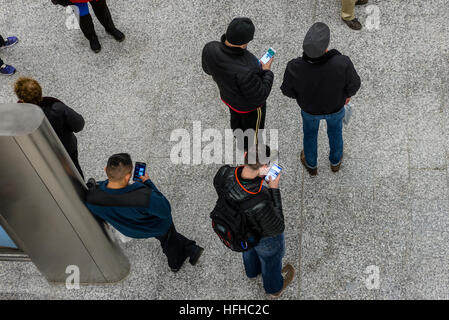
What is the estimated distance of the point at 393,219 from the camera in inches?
197

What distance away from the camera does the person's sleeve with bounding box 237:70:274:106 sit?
462cm

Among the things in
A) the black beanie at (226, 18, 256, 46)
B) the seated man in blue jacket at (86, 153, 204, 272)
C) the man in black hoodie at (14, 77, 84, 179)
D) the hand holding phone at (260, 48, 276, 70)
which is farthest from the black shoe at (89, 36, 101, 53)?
the seated man in blue jacket at (86, 153, 204, 272)

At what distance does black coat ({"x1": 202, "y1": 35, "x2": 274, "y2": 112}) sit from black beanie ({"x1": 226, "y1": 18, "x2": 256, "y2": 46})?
0.10 meters

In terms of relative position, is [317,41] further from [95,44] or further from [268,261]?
[95,44]

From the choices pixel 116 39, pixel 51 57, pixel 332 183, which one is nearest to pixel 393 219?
pixel 332 183

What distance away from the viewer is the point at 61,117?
15.4 ft

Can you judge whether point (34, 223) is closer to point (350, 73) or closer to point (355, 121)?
point (350, 73)

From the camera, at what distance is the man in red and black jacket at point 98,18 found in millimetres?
6376

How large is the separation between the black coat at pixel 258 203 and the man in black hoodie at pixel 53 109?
1688 millimetres

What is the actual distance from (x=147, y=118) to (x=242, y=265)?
7.03 ft

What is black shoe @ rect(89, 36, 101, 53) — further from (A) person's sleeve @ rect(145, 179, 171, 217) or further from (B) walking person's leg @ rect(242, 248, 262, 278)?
(B) walking person's leg @ rect(242, 248, 262, 278)

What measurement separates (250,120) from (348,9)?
2203mm

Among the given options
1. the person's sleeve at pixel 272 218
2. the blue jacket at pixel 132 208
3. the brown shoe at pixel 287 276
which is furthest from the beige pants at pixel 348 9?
the blue jacket at pixel 132 208

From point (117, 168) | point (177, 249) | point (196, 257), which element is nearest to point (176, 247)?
point (177, 249)
